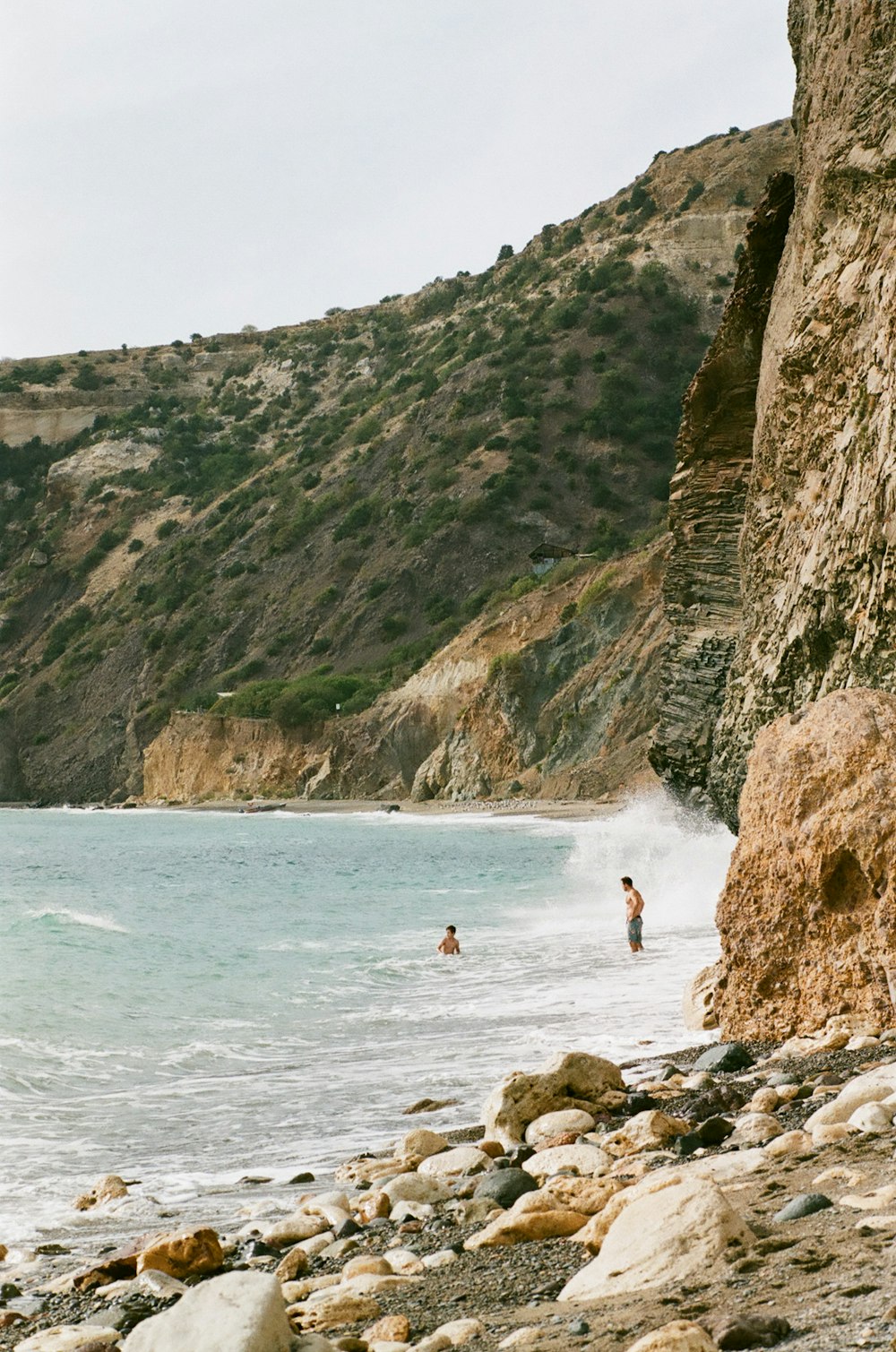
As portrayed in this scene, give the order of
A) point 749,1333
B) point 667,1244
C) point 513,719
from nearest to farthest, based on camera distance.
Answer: point 749,1333
point 667,1244
point 513,719

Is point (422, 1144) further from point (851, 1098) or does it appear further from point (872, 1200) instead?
point (872, 1200)

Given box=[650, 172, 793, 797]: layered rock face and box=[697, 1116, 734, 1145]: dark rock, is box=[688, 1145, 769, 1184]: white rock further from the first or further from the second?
box=[650, 172, 793, 797]: layered rock face

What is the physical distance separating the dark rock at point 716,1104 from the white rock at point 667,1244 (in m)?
2.65

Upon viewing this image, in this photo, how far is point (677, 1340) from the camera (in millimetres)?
3246

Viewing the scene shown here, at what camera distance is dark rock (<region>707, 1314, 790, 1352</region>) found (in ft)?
10.6

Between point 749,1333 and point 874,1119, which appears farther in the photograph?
point 874,1119

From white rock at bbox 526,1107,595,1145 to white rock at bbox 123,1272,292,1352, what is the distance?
11.1ft

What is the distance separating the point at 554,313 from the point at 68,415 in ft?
183

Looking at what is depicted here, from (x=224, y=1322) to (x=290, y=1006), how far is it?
33.8 ft

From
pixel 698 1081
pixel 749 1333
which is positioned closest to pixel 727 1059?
pixel 698 1081

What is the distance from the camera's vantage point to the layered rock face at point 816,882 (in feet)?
28.1

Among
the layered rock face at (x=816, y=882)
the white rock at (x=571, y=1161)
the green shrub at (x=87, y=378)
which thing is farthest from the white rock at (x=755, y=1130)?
the green shrub at (x=87, y=378)

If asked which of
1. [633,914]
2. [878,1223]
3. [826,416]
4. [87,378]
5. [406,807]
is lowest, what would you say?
[406,807]

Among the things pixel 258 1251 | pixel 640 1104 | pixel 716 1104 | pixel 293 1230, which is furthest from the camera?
pixel 640 1104
